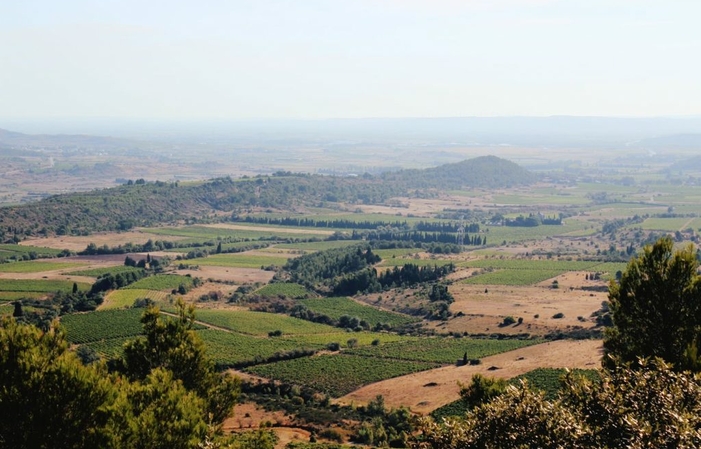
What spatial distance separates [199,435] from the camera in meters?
26.6

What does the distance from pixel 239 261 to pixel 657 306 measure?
110154mm

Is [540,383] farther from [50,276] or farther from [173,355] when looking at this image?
[50,276]

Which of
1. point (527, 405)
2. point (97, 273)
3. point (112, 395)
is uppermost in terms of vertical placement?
point (527, 405)

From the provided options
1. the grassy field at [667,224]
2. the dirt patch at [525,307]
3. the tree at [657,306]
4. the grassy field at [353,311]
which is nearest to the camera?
the tree at [657,306]

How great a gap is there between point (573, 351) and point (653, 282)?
128ft

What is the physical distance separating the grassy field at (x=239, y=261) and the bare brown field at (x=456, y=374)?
6986 centimetres

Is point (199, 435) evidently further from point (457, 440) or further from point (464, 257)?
point (464, 257)

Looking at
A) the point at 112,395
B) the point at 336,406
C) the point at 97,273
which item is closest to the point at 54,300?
the point at 97,273

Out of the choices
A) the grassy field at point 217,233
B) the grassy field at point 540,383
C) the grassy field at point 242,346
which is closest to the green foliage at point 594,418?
the grassy field at point 540,383

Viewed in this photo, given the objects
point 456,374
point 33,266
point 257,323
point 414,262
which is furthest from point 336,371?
point 33,266

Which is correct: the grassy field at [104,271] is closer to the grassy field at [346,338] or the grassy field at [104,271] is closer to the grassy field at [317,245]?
the grassy field at [317,245]

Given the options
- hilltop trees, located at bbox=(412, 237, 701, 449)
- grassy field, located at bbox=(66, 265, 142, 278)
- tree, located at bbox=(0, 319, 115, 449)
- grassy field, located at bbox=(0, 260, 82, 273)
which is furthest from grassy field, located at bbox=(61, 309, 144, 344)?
hilltop trees, located at bbox=(412, 237, 701, 449)

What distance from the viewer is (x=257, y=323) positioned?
290 ft

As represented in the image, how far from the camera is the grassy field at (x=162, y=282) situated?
108800 millimetres
